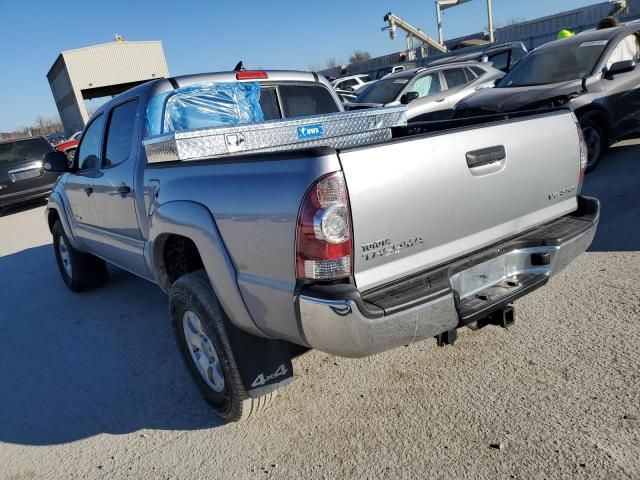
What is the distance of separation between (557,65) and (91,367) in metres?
7.18

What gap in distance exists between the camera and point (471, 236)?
246 cm

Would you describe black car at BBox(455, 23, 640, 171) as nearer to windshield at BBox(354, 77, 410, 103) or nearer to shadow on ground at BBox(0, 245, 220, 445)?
windshield at BBox(354, 77, 410, 103)

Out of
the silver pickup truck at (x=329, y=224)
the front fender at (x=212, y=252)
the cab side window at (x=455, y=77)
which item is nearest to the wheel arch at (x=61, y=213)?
the silver pickup truck at (x=329, y=224)

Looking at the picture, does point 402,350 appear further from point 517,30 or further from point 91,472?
point 517,30

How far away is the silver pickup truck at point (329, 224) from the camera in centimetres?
203

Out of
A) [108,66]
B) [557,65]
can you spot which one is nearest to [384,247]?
[557,65]

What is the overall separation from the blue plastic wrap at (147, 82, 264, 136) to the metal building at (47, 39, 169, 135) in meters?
39.7

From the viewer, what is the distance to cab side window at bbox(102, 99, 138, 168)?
3676mm

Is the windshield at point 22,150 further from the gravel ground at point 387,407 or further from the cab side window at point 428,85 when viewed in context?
the gravel ground at point 387,407

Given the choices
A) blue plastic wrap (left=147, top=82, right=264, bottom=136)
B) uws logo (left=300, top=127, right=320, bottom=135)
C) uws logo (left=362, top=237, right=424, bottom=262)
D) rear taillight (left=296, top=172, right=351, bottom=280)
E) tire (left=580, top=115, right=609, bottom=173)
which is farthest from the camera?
tire (left=580, top=115, right=609, bottom=173)

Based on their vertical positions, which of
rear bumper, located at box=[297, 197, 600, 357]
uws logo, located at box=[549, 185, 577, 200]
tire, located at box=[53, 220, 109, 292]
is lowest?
tire, located at box=[53, 220, 109, 292]

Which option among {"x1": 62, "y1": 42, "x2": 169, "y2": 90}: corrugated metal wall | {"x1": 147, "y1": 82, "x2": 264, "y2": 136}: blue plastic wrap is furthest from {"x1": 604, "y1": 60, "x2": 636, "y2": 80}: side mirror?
{"x1": 62, "y1": 42, "x2": 169, "y2": 90}: corrugated metal wall

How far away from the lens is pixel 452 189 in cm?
230

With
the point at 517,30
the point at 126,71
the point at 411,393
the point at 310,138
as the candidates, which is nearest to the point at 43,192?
the point at 310,138
